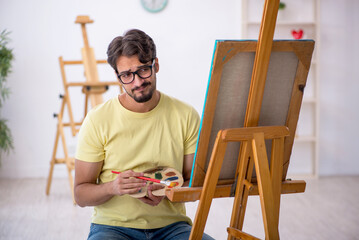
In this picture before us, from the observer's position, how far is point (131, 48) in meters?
1.71

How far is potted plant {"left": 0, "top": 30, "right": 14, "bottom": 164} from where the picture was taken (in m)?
4.27

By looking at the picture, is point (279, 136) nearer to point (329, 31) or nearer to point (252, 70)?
point (252, 70)

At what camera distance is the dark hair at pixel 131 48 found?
1.71m

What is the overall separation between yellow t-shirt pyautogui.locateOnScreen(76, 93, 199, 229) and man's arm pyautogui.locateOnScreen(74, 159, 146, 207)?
36 mm

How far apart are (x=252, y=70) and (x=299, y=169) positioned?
11.3 ft

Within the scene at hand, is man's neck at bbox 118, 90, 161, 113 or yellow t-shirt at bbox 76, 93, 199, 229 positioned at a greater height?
man's neck at bbox 118, 90, 161, 113

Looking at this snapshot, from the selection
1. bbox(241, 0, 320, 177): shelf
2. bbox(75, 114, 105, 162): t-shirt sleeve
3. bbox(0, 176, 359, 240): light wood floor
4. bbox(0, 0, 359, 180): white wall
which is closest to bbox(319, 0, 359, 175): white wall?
bbox(0, 0, 359, 180): white wall

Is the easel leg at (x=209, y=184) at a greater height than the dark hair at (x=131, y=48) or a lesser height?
lesser

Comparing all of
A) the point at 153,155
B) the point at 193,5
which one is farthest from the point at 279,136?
the point at 193,5

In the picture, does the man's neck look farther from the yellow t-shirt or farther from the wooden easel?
the wooden easel

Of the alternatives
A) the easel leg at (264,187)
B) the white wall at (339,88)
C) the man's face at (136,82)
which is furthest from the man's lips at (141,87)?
the white wall at (339,88)

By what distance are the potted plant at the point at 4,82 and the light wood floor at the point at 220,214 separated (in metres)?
0.45

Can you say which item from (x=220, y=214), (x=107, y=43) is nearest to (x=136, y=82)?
(x=220, y=214)

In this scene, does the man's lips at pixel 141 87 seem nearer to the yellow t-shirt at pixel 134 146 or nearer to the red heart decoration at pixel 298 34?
the yellow t-shirt at pixel 134 146
